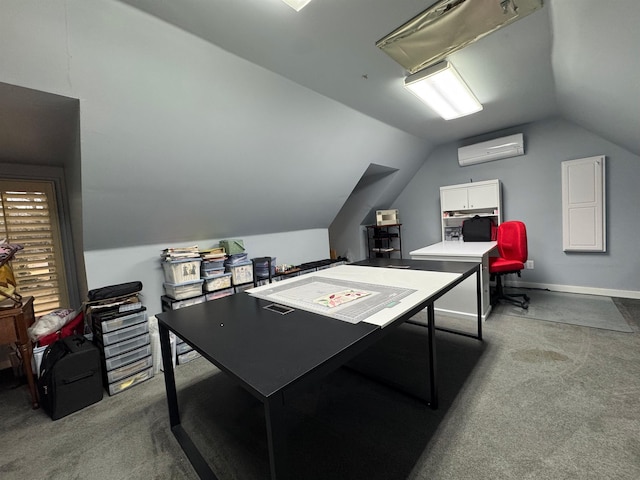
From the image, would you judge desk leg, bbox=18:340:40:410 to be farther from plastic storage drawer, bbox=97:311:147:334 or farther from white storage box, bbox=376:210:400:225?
white storage box, bbox=376:210:400:225

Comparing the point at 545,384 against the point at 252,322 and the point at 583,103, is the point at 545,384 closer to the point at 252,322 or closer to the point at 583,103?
the point at 252,322

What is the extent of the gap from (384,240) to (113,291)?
4530mm

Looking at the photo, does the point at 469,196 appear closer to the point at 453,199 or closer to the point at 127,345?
the point at 453,199

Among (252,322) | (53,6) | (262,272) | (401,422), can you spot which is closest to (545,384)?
(401,422)

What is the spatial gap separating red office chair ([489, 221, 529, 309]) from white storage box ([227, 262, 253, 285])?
9.22ft

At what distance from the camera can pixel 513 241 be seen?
3383mm

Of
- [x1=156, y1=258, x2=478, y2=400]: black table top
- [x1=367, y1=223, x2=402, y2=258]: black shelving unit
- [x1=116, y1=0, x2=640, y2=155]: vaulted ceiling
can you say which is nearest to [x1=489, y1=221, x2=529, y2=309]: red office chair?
[x1=116, y1=0, x2=640, y2=155]: vaulted ceiling

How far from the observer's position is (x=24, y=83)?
1468mm

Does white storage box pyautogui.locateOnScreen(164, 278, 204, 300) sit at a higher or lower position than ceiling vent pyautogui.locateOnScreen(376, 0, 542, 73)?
lower

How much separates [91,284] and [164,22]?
2.15 metres

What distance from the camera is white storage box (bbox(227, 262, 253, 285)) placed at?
3.01 metres

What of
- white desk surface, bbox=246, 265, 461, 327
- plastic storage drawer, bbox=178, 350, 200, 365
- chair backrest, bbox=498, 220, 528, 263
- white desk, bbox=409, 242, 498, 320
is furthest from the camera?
chair backrest, bbox=498, 220, 528, 263

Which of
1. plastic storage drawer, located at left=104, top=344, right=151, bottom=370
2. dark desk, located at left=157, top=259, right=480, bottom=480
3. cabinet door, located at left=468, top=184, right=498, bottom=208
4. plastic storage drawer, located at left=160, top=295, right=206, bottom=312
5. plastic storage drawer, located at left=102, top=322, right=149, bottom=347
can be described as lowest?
plastic storage drawer, located at left=104, top=344, right=151, bottom=370

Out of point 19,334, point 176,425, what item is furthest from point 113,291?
point 176,425
